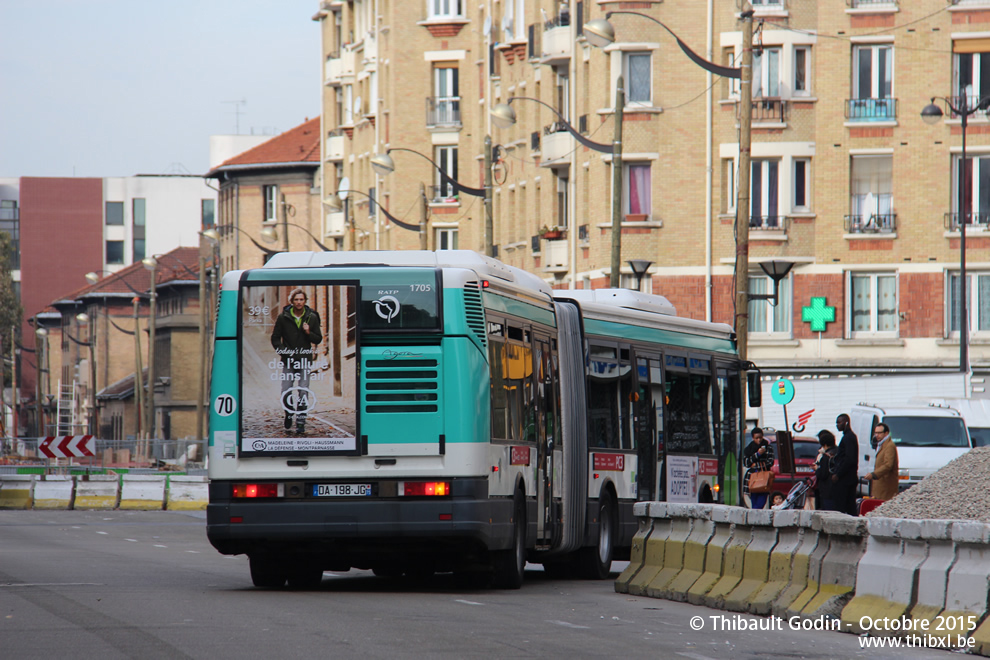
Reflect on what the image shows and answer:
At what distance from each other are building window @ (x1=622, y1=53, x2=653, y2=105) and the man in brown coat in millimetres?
29527

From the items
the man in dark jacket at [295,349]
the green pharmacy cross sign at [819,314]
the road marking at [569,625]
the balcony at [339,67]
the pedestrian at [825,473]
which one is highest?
the balcony at [339,67]

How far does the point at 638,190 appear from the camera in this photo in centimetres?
5306

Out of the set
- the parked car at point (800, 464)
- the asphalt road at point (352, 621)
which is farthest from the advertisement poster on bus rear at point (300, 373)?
the parked car at point (800, 464)

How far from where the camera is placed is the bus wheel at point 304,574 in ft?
57.3

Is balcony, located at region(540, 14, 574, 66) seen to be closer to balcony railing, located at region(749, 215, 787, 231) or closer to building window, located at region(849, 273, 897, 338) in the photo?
balcony railing, located at region(749, 215, 787, 231)

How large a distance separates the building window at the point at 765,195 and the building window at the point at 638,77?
146 inches

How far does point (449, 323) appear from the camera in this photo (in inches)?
632

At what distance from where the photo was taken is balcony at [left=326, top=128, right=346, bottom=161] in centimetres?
8888

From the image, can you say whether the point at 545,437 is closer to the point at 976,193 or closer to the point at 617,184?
the point at 617,184

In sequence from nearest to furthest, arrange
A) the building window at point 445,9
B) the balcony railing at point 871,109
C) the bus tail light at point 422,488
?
the bus tail light at point 422,488 < the balcony railing at point 871,109 < the building window at point 445,9

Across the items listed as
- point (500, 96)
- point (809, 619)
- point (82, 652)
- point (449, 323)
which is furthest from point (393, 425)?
point (500, 96)

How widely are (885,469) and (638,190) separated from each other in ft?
96.7

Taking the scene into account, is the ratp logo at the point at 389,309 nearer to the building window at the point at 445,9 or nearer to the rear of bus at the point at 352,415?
the rear of bus at the point at 352,415

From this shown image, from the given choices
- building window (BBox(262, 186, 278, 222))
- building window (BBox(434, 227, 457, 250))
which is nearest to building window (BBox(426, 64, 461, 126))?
building window (BBox(434, 227, 457, 250))
